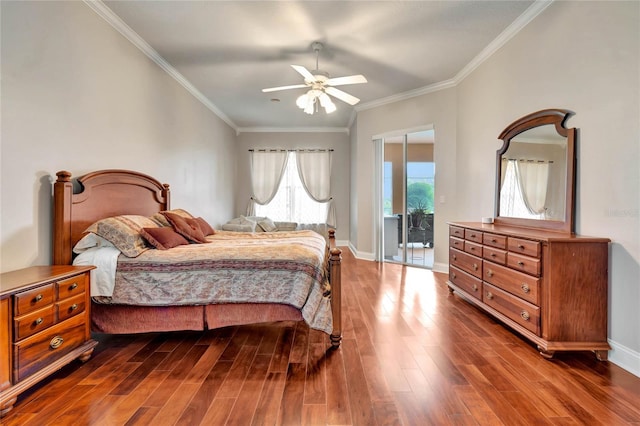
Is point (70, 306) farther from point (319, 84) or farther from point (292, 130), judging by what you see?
point (292, 130)

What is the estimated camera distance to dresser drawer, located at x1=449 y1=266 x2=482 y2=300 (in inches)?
115

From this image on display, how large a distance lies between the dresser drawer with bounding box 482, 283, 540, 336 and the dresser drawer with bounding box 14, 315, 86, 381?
3.22 m

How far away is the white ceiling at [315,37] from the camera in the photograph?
2709 millimetres

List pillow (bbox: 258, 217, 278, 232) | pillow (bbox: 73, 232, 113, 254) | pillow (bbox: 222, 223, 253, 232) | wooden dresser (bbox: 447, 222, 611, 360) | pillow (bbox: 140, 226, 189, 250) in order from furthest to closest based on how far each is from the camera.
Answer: pillow (bbox: 258, 217, 278, 232), pillow (bbox: 222, 223, 253, 232), pillow (bbox: 140, 226, 189, 250), pillow (bbox: 73, 232, 113, 254), wooden dresser (bbox: 447, 222, 611, 360)

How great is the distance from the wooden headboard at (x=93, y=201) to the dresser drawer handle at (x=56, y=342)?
0.66 m

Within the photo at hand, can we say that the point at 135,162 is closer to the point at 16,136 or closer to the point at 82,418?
the point at 16,136

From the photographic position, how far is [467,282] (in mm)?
3148

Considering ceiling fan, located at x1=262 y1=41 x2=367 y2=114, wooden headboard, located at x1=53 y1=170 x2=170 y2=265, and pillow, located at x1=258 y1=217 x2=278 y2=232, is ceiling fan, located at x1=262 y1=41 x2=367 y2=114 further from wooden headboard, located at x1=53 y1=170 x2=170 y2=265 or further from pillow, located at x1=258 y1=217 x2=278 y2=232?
pillow, located at x1=258 y1=217 x2=278 y2=232

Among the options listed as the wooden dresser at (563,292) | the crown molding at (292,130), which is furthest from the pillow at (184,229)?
the crown molding at (292,130)

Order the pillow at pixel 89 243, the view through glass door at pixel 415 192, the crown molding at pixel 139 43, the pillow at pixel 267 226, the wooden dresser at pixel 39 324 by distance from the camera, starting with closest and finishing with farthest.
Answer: the wooden dresser at pixel 39 324 < the pillow at pixel 89 243 < the crown molding at pixel 139 43 < the view through glass door at pixel 415 192 < the pillow at pixel 267 226

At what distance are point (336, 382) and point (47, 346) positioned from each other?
5.71 feet

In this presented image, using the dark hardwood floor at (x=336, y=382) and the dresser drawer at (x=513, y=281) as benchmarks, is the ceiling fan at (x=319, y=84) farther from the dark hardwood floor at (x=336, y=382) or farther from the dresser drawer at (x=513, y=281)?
the dark hardwood floor at (x=336, y=382)

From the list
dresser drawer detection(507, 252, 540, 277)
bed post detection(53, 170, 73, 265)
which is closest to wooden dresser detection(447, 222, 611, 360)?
dresser drawer detection(507, 252, 540, 277)

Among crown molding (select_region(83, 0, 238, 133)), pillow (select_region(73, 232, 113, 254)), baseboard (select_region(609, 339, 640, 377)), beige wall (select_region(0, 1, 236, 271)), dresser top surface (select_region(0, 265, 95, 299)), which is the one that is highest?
crown molding (select_region(83, 0, 238, 133))
